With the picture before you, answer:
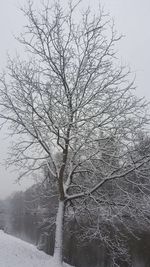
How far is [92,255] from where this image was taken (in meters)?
23.9

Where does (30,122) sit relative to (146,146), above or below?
above

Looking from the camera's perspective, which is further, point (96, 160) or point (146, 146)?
point (96, 160)

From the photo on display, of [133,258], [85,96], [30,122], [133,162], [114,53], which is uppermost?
[114,53]

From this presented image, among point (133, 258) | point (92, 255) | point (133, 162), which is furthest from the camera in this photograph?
point (92, 255)

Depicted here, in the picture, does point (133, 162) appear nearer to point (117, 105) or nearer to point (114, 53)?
point (117, 105)

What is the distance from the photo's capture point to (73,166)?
518 inches

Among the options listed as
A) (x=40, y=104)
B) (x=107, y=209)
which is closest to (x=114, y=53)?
(x=40, y=104)

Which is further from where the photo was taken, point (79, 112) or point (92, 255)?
point (92, 255)

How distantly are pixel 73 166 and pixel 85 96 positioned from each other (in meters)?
2.88

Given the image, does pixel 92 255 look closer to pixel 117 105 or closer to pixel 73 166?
pixel 73 166

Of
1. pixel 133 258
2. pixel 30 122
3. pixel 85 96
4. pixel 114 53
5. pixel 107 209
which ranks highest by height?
pixel 114 53

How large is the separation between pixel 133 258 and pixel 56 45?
16037 mm

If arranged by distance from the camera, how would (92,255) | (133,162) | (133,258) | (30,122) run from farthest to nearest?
1. (92,255)
2. (133,258)
3. (30,122)
4. (133,162)

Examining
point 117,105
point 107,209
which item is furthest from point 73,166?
point 117,105
